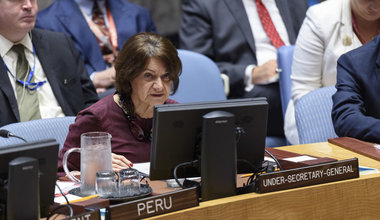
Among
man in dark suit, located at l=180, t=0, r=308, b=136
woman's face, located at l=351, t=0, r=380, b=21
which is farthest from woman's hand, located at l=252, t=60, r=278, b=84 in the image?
woman's face, located at l=351, t=0, r=380, b=21

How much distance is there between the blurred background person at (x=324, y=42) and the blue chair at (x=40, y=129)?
50.6 inches

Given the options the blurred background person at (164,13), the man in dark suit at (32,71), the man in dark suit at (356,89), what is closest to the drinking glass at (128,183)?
the man in dark suit at (356,89)

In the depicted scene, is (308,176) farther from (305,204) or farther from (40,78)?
(40,78)

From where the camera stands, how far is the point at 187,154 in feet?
5.85

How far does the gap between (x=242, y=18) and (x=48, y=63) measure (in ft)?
4.10

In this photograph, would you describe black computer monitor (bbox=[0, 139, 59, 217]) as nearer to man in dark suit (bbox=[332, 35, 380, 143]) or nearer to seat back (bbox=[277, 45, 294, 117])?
man in dark suit (bbox=[332, 35, 380, 143])

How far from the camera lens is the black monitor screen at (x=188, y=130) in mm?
1724

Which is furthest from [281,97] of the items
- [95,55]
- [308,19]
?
[95,55]

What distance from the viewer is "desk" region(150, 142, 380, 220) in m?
1.67

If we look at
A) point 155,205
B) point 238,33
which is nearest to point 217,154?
point 155,205

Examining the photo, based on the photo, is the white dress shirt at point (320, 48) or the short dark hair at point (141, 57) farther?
the white dress shirt at point (320, 48)

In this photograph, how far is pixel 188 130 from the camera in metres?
1.75

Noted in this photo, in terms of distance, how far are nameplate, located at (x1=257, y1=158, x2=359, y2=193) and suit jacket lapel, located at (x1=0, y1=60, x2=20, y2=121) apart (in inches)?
67.0

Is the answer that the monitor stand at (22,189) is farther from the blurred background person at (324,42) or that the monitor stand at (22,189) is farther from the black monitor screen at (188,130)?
the blurred background person at (324,42)
